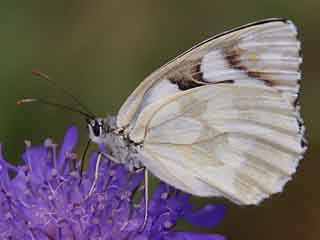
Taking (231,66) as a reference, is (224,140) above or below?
below

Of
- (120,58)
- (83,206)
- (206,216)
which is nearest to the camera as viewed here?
(83,206)

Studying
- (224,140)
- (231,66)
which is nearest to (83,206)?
(224,140)

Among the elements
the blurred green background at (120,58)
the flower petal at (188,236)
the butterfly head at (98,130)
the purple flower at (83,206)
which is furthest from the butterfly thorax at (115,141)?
the blurred green background at (120,58)

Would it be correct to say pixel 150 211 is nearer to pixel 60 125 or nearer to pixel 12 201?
pixel 12 201

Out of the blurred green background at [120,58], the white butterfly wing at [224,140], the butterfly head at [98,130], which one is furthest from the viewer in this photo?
the blurred green background at [120,58]

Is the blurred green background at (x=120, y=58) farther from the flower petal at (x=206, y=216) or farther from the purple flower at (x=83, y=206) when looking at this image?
the flower petal at (x=206, y=216)

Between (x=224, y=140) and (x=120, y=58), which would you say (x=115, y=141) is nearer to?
(x=224, y=140)
